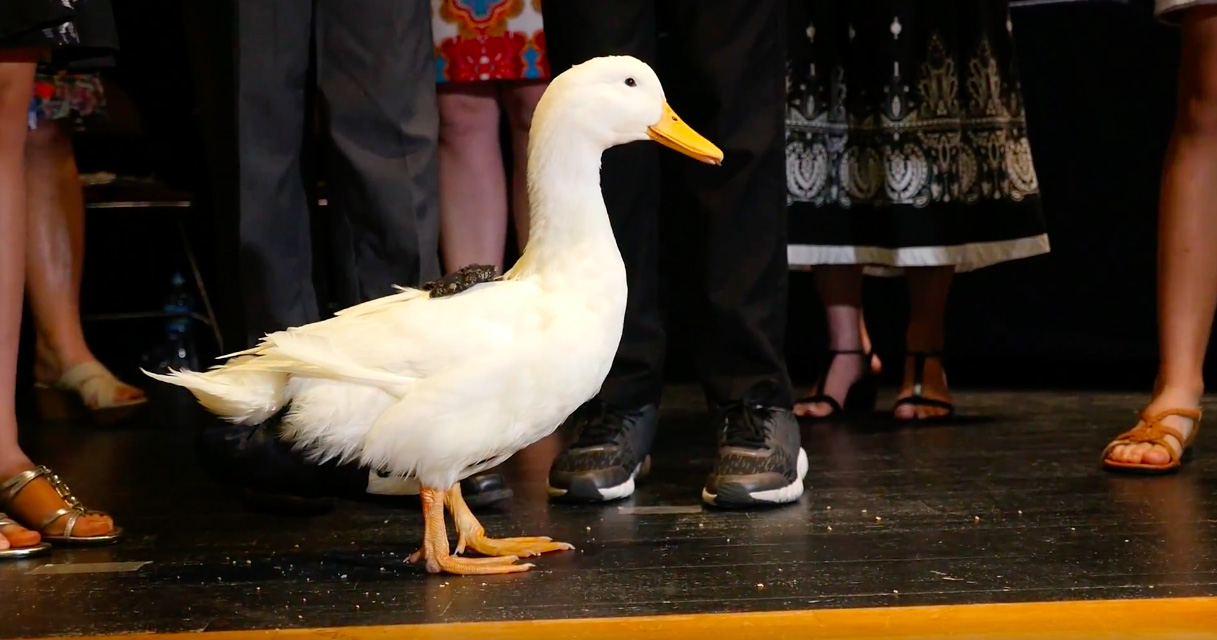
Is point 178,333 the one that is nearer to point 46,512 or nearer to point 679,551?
point 46,512

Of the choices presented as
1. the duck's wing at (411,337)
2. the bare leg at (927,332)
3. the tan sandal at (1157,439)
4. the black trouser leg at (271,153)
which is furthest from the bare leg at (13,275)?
the bare leg at (927,332)

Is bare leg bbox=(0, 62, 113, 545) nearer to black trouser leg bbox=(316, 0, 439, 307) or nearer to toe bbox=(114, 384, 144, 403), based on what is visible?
black trouser leg bbox=(316, 0, 439, 307)

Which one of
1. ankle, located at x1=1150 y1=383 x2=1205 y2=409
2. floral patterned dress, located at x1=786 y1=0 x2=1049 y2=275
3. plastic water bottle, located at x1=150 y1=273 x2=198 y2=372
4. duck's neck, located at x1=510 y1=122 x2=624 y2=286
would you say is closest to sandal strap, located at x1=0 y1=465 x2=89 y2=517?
duck's neck, located at x1=510 y1=122 x2=624 y2=286

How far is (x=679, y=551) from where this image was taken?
147 centimetres

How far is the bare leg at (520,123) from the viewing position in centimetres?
238

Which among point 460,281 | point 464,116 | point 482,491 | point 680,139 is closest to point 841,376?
point 464,116

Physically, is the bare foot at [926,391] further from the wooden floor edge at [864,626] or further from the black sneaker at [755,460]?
the wooden floor edge at [864,626]

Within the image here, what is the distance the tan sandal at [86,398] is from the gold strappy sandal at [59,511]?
1.07 metres

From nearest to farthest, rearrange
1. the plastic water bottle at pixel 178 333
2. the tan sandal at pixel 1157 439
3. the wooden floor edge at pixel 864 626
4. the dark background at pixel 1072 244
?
1. the wooden floor edge at pixel 864 626
2. the tan sandal at pixel 1157 439
3. the dark background at pixel 1072 244
4. the plastic water bottle at pixel 178 333

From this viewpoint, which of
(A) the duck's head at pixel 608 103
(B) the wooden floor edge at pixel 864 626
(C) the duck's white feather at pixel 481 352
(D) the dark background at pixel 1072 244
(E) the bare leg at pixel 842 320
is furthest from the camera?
(D) the dark background at pixel 1072 244

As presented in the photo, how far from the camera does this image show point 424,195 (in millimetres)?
1646

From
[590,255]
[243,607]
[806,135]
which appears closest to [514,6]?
[806,135]

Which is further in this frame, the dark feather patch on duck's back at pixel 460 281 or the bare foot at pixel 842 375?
the bare foot at pixel 842 375

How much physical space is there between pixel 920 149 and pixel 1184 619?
4.81 ft
